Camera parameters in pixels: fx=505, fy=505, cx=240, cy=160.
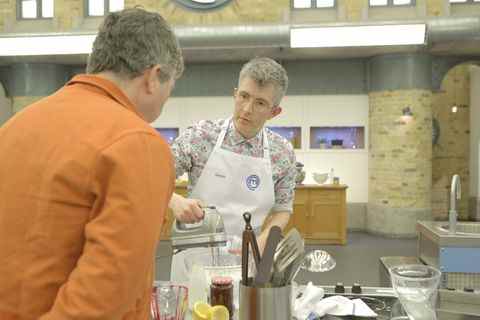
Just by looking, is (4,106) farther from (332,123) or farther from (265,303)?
(265,303)

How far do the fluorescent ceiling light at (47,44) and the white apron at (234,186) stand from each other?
540cm

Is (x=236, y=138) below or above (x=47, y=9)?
below

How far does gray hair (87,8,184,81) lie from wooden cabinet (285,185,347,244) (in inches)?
278

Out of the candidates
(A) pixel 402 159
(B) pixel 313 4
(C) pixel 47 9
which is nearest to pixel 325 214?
(A) pixel 402 159

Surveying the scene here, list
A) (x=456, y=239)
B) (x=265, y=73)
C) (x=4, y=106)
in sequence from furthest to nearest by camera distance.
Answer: (x=4, y=106), (x=456, y=239), (x=265, y=73)

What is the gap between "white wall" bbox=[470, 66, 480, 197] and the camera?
877 centimetres

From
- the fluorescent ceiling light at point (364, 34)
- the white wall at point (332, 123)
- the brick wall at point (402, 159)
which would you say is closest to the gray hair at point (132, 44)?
the fluorescent ceiling light at point (364, 34)

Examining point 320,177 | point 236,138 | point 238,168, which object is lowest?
point 320,177

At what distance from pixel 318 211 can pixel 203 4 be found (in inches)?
151

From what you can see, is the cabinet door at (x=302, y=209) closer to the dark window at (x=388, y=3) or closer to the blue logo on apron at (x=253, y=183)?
the dark window at (x=388, y=3)

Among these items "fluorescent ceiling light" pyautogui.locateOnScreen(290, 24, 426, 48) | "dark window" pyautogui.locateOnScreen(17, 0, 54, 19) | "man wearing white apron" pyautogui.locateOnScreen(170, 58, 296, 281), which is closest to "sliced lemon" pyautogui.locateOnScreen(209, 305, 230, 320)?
"man wearing white apron" pyautogui.locateOnScreen(170, 58, 296, 281)

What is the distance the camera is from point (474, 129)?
352 inches

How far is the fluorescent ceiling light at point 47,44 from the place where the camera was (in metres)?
7.07

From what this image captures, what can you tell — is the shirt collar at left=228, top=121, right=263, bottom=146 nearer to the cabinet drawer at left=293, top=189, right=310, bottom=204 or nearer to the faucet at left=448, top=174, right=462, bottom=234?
the faucet at left=448, top=174, right=462, bottom=234
